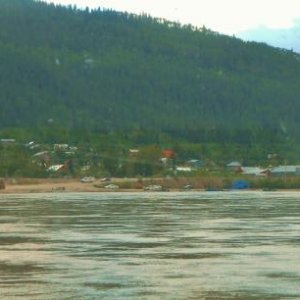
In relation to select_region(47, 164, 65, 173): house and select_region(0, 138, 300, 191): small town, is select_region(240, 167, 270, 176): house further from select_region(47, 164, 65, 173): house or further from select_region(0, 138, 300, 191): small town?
select_region(47, 164, 65, 173): house

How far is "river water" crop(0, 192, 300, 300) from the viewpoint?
24.9m

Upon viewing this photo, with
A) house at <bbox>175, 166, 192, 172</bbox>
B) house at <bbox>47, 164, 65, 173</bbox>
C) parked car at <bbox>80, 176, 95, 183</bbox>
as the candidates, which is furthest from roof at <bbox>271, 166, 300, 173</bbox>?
house at <bbox>47, 164, 65, 173</bbox>

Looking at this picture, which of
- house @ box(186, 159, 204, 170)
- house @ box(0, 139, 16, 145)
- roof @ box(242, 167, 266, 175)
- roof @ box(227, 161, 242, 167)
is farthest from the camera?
house @ box(0, 139, 16, 145)

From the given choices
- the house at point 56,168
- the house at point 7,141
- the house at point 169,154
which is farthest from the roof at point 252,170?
the house at point 7,141

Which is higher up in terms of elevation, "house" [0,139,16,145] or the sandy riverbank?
"house" [0,139,16,145]

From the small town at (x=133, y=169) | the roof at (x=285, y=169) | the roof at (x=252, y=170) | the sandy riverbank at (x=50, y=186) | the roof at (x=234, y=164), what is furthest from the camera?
the roof at (x=234, y=164)

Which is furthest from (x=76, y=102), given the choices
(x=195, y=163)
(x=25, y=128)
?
(x=195, y=163)

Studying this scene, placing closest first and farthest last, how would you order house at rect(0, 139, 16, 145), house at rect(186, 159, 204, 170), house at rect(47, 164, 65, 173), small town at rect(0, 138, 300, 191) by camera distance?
small town at rect(0, 138, 300, 191)
house at rect(47, 164, 65, 173)
house at rect(186, 159, 204, 170)
house at rect(0, 139, 16, 145)

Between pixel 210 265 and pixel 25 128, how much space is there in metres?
140

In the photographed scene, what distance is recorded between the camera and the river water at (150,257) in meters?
24.9

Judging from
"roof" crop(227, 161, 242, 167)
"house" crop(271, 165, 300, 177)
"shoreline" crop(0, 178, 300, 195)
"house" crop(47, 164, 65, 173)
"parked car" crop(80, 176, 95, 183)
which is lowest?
"shoreline" crop(0, 178, 300, 195)

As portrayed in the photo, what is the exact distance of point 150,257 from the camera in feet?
105

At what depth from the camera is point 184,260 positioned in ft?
102

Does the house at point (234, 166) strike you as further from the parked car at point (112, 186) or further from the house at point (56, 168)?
the parked car at point (112, 186)
